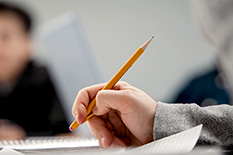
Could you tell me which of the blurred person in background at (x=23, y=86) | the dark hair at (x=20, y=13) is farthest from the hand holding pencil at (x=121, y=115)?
the dark hair at (x=20, y=13)

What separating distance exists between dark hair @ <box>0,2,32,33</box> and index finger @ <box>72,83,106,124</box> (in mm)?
1036

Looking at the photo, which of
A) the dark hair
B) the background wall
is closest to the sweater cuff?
the background wall

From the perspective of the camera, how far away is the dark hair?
1.11 metres

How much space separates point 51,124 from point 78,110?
2.91ft

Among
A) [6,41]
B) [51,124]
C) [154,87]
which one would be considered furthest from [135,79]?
[6,41]

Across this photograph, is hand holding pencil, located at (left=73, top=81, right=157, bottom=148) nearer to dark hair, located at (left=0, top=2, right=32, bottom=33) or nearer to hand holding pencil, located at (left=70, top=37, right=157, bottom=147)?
hand holding pencil, located at (left=70, top=37, right=157, bottom=147)

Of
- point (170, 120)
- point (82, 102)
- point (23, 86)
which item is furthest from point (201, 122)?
point (23, 86)

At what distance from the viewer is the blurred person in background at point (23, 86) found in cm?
103

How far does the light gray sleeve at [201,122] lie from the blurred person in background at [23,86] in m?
0.83

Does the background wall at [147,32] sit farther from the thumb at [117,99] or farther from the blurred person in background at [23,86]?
the thumb at [117,99]

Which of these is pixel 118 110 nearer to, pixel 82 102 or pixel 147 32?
pixel 82 102

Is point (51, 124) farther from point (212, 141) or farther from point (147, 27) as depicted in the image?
point (212, 141)

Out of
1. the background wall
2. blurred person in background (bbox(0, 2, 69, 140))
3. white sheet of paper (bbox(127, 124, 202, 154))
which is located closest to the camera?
white sheet of paper (bbox(127, 124, 202, 154))

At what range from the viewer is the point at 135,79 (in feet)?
3.84
